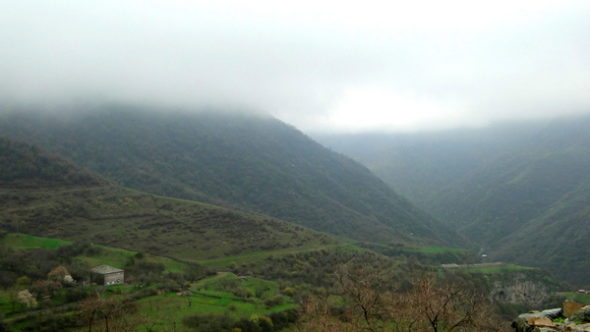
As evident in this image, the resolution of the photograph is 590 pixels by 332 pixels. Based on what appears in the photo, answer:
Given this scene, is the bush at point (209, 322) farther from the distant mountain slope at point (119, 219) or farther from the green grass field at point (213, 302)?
the distant mountain slope at point (119, 219)

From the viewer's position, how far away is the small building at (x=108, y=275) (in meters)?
54.7

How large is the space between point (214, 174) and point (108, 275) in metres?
120

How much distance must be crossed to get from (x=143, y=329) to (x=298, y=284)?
33055mm

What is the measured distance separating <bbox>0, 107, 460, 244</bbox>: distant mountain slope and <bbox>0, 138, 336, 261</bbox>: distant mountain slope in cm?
3158

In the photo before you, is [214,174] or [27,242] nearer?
[27,242]

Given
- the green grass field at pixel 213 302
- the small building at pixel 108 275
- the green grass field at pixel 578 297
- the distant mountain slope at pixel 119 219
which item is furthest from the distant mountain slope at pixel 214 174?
the small building at pixel 108 275

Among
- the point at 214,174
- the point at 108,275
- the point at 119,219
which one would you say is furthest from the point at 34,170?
the point at 214,174

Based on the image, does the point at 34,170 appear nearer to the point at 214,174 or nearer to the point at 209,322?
the point at 214,174

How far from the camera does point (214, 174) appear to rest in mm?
174375

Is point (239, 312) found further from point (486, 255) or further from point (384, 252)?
point (486, 255)

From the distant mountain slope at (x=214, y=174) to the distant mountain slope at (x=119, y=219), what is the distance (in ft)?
104

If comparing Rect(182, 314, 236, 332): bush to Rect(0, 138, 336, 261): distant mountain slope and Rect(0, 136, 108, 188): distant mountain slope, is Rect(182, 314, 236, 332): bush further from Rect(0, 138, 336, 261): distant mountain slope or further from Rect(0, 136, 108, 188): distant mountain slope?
Rect(0, 136, 108, 188): distant mountain slope

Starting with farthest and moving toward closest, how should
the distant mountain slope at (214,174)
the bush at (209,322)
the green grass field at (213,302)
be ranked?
the distant mountain slope at (214,174) → the green grass field at (213,302) → the bush at (209,322)

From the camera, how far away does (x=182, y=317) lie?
4450 cm
